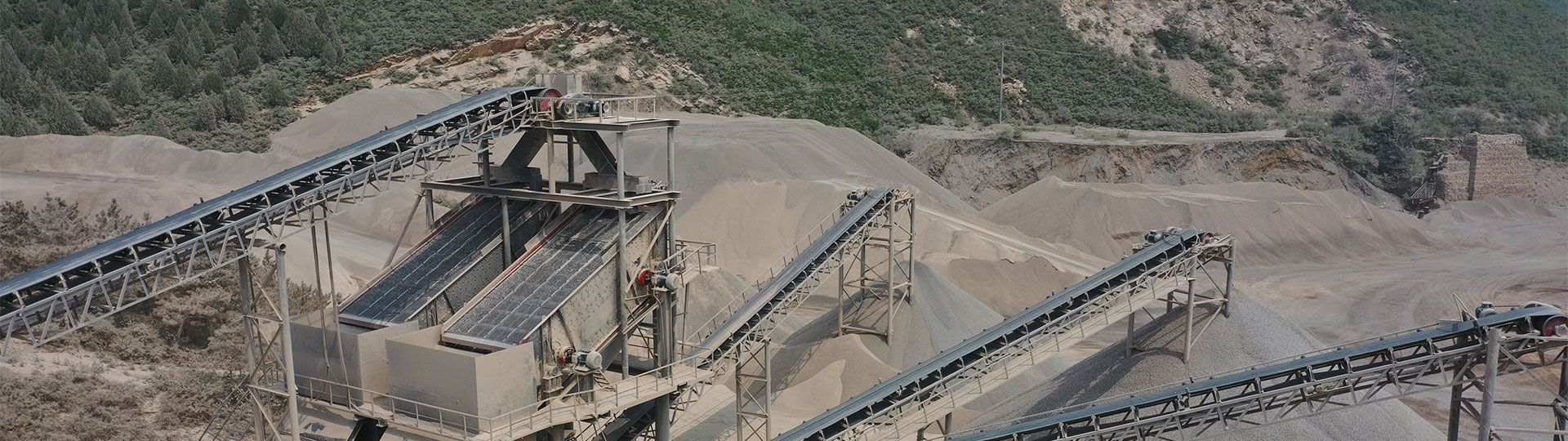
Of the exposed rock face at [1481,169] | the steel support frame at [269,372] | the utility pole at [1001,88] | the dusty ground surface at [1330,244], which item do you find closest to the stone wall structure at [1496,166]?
the exposed rock face at [1481,169]

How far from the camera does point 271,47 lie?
5266 cm

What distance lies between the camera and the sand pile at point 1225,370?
18.1 m

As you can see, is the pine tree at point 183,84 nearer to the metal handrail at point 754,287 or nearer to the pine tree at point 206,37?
the pine tree at point 206,37

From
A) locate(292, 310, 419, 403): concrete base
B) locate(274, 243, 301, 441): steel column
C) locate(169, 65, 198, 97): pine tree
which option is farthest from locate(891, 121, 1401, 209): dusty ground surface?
locate(274, 243, 301, 441): steel column

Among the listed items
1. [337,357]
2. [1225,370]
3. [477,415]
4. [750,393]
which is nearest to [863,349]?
[750,393]

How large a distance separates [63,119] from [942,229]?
3530 centimetres

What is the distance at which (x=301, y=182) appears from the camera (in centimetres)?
1639

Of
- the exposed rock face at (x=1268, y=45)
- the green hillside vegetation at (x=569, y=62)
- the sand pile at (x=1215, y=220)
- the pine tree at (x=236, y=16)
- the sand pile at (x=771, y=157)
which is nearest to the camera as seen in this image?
the sand pile at (x=771, y=157)

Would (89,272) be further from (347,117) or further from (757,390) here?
(347,117)

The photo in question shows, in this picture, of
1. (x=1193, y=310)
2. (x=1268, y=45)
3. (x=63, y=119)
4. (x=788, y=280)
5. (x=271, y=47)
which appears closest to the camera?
(x=1193, y=310)

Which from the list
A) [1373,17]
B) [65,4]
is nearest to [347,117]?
[65,4]

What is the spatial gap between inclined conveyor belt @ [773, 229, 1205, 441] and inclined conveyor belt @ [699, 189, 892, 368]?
2.35m

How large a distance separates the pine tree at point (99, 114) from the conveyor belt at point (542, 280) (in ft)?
123

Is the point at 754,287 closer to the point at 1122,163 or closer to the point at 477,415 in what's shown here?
the point at 477,415
